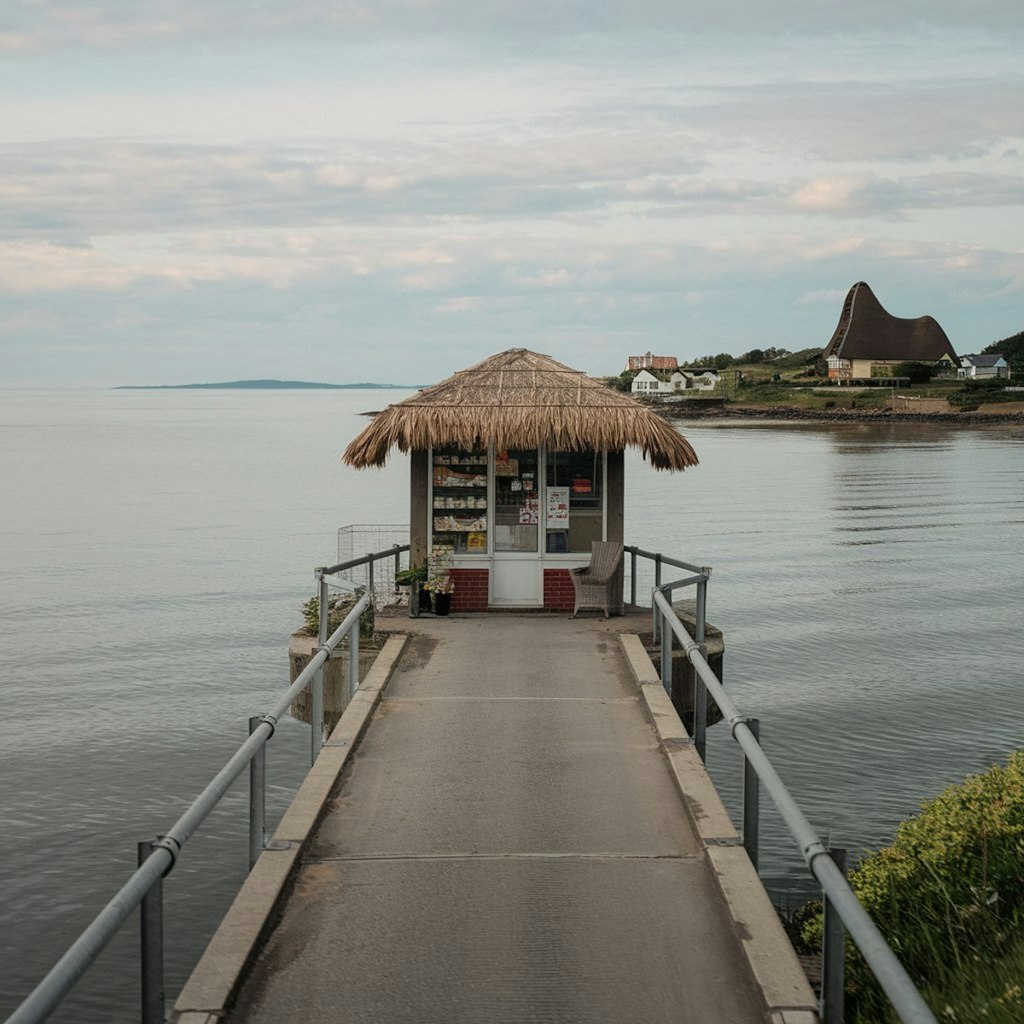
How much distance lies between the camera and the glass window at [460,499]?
14805 millimetres

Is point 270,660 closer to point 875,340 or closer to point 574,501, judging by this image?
point 574,501

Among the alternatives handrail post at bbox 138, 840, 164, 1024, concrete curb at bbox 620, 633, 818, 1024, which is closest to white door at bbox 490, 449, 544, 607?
concrete curb at bbox 620, 633, 818, 1024

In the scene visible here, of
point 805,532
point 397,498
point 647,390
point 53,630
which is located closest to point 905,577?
point 805,532

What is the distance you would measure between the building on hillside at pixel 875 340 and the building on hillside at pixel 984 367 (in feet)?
4.87

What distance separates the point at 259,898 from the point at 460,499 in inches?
343

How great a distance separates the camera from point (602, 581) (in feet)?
47.4

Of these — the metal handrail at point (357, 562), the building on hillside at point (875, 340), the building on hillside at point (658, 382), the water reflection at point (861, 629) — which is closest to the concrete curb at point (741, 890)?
the water reflection at point (861, 629)

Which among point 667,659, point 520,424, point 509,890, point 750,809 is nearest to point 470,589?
point 520,424

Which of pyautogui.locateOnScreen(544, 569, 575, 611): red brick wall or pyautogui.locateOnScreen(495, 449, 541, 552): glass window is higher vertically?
pyautogui.locateOnScreen(495, 449, 541, 552): glass window

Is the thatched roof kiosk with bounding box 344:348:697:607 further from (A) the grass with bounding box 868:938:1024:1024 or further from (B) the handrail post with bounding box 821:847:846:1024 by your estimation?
(B) the handrail post with bounding box 821:847:846:1024

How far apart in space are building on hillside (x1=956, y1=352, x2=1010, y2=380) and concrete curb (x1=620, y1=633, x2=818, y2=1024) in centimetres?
14831

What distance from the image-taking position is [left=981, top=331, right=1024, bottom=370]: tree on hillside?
508 feet

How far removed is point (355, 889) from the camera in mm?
6691

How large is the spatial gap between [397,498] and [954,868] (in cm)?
5552
